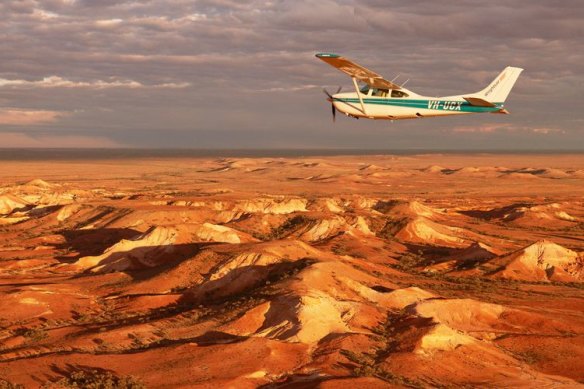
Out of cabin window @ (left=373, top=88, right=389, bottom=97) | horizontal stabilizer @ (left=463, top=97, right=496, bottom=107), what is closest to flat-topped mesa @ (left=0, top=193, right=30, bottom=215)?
cabin window @ (left=373, top=88, right=389, bottom=97)

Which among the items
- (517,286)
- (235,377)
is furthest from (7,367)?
(517,286)

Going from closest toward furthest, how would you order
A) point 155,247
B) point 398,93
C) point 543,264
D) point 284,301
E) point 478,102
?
point 284,301 → point 478,102 → point 398,93 → point 543,264 → point 155,247

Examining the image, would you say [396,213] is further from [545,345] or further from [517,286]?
[545,345]

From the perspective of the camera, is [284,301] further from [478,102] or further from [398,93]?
[478,102]

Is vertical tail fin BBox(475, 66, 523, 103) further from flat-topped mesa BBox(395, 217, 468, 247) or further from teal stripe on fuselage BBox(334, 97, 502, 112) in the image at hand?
flat-topped mesa BBox(395, 217, 468, 247)

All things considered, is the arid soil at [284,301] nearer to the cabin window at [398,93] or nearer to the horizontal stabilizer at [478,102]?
the horizontal stabilizer at [478,102]

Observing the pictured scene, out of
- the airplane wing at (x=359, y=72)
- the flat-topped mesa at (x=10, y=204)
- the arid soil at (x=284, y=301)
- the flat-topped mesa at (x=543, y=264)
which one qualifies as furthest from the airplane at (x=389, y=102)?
the flat-topped mesa at (x=10, y=204)

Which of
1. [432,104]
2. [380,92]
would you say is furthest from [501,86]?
[380,92]
